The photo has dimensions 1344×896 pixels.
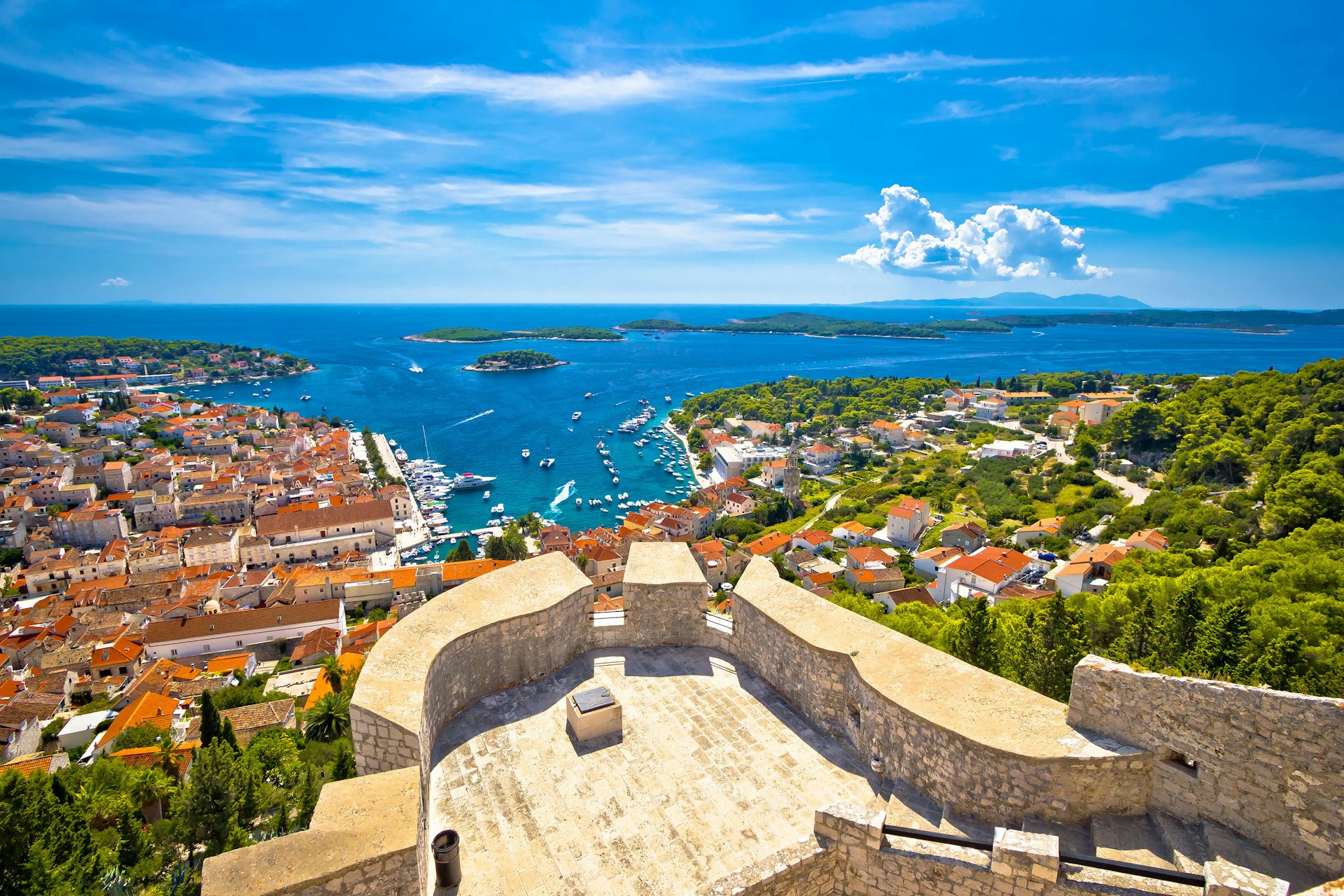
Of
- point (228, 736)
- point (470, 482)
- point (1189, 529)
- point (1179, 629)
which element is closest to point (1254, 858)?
point (1179, 629)

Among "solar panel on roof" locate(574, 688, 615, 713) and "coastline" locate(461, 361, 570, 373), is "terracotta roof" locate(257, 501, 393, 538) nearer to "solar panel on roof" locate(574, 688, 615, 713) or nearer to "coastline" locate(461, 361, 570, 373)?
"solar panel on roof" locate(574, 688, 615, 713)

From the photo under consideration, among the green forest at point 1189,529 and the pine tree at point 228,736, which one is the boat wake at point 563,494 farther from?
the pine tree at point 228,736

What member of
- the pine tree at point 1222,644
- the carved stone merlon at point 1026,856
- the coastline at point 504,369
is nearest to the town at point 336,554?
the pine tree at point 1222,644

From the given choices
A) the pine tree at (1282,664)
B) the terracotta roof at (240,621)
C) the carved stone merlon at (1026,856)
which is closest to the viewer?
the carved stone merlon at (1026,856)

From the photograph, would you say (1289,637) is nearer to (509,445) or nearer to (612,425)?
(509,445)

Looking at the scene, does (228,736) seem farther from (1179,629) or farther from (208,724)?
(1179,629)

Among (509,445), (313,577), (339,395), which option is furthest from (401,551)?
(339,395)

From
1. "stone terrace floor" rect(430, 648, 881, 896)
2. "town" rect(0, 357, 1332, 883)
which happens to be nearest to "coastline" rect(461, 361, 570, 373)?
"town" rect(0, 357, 1332, 883)
